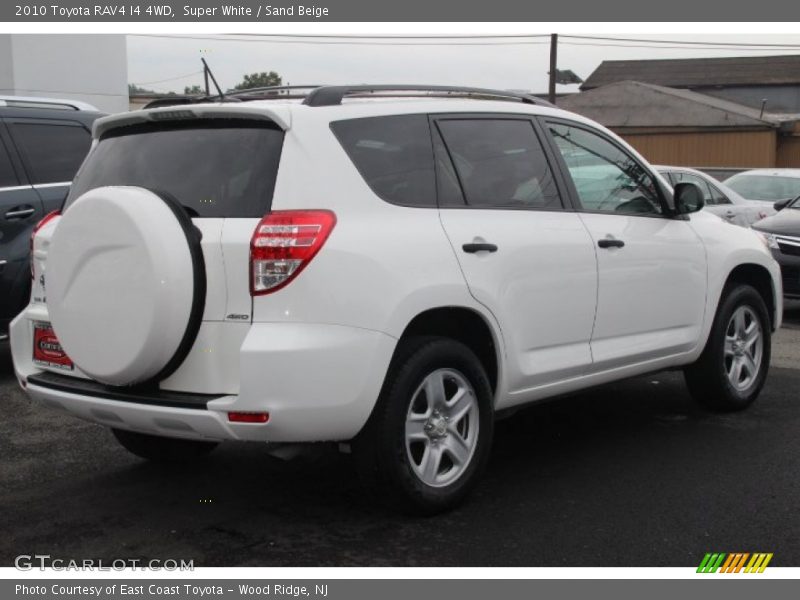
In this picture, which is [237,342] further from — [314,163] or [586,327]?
[586,327]

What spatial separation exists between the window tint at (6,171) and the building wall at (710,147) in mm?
37670

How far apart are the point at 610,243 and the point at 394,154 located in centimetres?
140

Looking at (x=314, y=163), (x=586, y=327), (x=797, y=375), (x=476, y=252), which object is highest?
(x=314, y=163)

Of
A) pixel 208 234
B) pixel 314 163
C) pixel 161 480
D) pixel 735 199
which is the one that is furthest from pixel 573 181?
pixel 735 199

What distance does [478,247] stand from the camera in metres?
4.74

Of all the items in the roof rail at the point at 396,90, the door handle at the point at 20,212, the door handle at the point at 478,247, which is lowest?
the door handle at the point at 20,212

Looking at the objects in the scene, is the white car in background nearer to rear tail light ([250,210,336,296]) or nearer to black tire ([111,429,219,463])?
black tire ([111,429,219,463])

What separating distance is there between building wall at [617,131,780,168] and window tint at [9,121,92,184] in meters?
37.0

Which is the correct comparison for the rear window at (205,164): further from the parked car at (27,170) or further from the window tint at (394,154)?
the parked car at (27,170)

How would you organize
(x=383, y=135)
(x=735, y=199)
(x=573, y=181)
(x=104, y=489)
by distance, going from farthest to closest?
(x=735, y=199), (x=573, y=181), (x=104, y=489), (x=383, y=135)

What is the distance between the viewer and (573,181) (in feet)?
18.2

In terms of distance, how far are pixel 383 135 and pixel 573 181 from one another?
Answer: 51.3 inches

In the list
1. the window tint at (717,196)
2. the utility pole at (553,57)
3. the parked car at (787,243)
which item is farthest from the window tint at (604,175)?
the utility pole at (553,57)

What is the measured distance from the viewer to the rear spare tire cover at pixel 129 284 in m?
4.16
